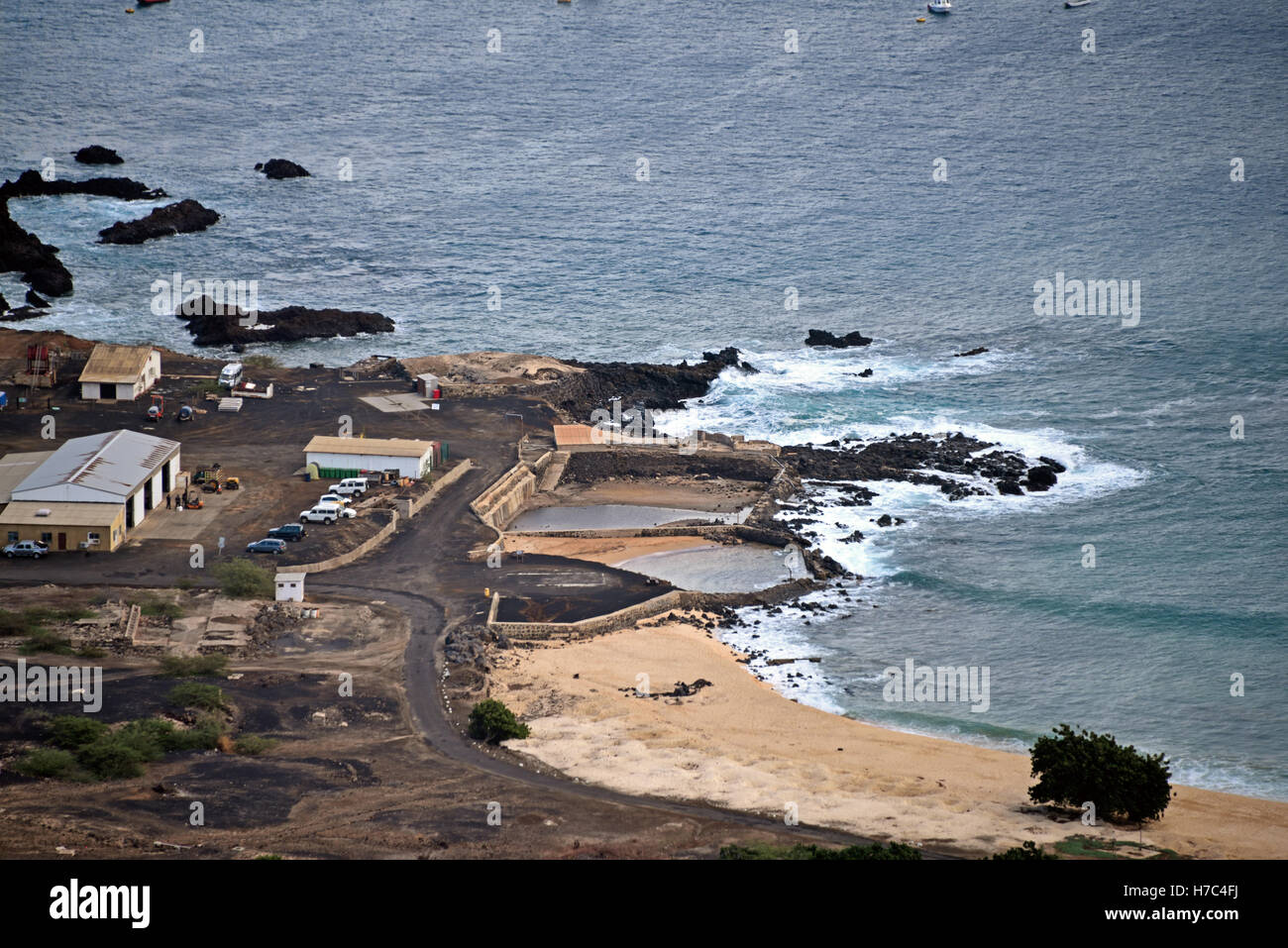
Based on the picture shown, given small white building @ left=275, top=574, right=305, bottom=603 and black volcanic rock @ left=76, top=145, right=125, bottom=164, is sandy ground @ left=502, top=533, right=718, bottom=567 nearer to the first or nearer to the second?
small white building @ left=275, top=574, right=305, bottom=603

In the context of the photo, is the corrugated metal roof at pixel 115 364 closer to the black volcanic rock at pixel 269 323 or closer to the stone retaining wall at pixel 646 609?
the black volcanic rock at pixel 269 323

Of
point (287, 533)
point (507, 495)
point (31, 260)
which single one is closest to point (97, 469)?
point (287, 533)

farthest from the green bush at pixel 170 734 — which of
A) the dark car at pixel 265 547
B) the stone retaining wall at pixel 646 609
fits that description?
the dark car at pixel 265 547

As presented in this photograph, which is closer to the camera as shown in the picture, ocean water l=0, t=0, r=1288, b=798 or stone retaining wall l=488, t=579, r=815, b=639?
stone retaining wall l=488, t=579, r=815, b=639

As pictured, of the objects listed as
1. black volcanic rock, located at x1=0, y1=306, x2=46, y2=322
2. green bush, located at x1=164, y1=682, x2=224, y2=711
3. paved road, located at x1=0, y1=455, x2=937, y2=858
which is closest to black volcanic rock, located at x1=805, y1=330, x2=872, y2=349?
paved road, located at x1=0, y1=455, x2=937, y2=858

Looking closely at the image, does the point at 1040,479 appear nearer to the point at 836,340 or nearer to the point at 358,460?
the point at 836,340
